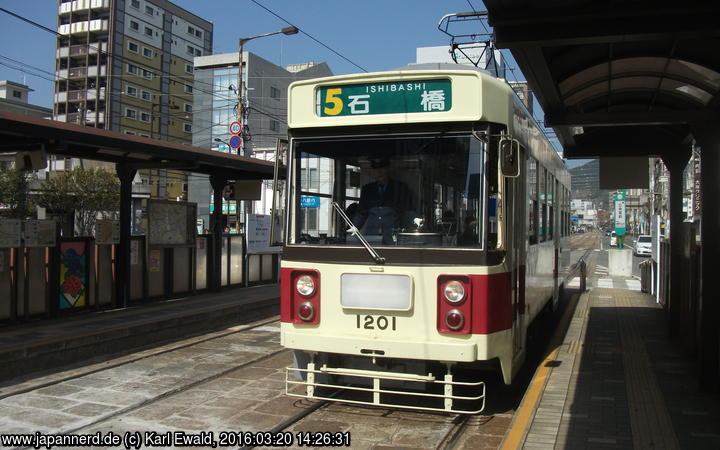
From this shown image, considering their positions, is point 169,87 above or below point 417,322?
above

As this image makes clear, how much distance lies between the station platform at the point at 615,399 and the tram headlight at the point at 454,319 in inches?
38.2

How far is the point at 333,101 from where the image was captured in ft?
19.3

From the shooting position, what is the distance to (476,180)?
216 inches

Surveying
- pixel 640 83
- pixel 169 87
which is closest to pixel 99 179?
pixel 169 87

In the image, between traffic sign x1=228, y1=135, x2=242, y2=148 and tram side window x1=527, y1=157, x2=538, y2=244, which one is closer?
tram side window x1=527, y1=157, x2=538, y2=244

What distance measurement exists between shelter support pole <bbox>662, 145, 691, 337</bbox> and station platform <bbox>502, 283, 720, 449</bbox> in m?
0.42

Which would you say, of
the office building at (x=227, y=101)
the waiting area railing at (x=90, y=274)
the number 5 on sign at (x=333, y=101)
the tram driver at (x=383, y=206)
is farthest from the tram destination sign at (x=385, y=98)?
the office building at (x=227, y=101)

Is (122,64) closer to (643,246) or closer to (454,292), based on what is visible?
(643,246)

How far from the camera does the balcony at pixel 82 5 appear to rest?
198ft

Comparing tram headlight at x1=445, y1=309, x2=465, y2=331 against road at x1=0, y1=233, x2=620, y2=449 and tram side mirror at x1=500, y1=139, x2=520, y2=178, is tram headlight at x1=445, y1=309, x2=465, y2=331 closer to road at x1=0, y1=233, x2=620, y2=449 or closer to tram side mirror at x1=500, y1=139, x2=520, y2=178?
road at x1=0, y1=233, x2=620, y2=449

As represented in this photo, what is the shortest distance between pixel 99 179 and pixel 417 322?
36141mm

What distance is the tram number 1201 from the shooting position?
5.53 meters

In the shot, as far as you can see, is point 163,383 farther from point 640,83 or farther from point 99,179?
point 99,179

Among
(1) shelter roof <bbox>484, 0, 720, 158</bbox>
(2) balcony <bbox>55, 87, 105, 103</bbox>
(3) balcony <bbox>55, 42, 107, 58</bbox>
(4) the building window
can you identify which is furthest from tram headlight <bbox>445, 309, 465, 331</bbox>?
(3) balcony <bbox>55, 42, 107, 58</bbox>
